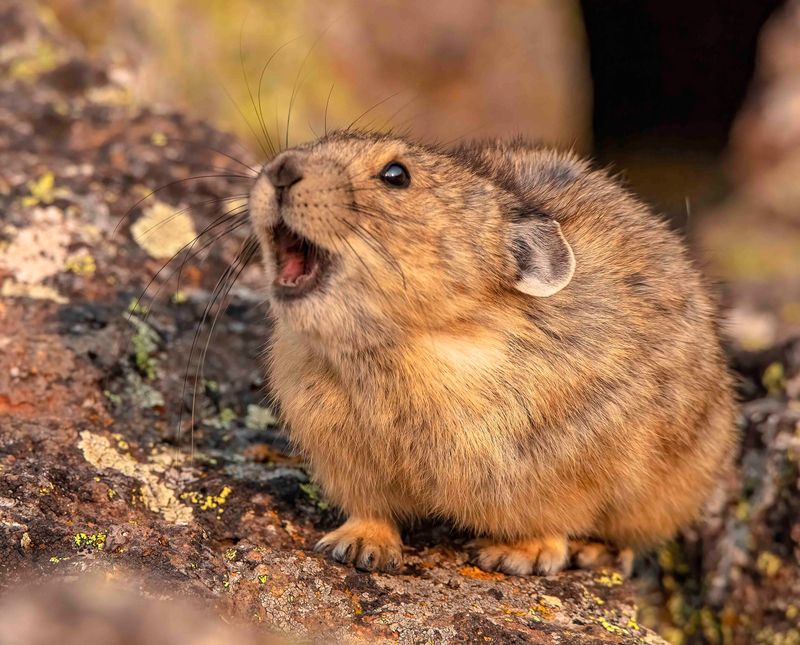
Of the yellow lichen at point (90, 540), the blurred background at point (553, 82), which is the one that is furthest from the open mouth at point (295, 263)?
the blurred background at point (553, 82)

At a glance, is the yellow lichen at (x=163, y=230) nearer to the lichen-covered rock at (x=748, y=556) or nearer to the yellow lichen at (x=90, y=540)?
the yellow lichen at (x=90, y=540)

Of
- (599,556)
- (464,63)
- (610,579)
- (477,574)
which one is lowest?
(477,574)

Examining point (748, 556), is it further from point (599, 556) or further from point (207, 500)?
point (207, 500)

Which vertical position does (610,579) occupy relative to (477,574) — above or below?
above

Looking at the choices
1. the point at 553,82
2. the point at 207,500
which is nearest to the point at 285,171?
the point at 207,500

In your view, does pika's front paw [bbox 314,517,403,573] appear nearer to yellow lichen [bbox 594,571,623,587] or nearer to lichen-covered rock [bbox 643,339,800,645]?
yellow lichen [bbox 594,571,623,587]
